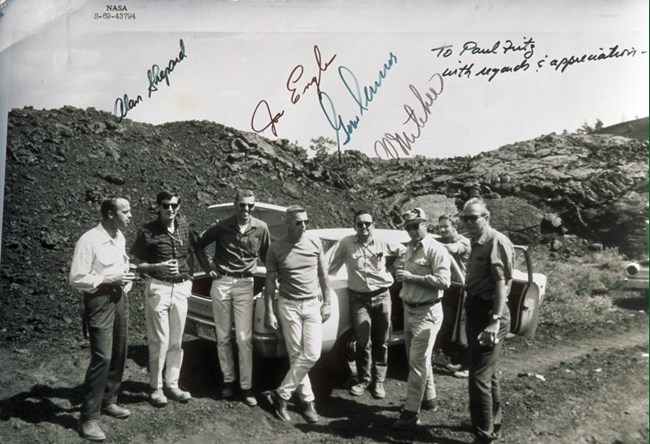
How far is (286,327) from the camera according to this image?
3.93 metres

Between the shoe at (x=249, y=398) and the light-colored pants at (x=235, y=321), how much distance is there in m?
0.04

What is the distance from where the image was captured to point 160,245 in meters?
3.89

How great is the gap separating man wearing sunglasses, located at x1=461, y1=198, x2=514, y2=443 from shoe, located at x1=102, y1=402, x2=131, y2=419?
2.53 m

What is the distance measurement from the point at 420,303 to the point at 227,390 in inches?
67.1

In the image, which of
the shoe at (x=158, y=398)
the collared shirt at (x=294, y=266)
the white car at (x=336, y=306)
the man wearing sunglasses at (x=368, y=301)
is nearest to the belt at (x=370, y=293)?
the man wearing sunglasses at (x=368, y=301)

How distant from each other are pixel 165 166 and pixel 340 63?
4067 millimetres

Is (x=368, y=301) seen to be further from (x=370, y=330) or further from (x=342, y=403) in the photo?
(x=342, y=403)

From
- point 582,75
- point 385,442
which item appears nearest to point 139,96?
point 385,442

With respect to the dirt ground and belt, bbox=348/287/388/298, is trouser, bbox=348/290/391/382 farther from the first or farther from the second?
the dirt ground

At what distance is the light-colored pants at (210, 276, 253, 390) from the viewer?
4.04m

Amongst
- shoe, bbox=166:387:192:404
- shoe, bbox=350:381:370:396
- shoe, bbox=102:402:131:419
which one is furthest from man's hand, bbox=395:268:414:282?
shoe, bbox=102:402:131:419
